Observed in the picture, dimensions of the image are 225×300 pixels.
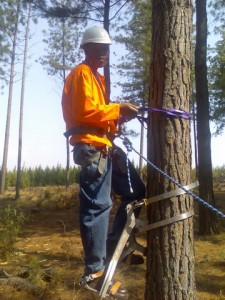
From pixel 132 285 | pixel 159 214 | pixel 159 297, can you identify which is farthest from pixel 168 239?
pixel 132 285

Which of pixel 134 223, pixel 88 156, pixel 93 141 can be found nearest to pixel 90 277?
pixel 134 223

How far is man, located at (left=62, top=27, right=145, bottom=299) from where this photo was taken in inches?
→ 120

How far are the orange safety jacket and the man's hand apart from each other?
0.05 metres

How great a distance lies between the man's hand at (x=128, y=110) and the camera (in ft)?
10.2

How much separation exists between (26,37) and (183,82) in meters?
17.2

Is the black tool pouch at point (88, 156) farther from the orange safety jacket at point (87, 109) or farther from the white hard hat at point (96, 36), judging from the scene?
the white hard hat at point (96, 36)

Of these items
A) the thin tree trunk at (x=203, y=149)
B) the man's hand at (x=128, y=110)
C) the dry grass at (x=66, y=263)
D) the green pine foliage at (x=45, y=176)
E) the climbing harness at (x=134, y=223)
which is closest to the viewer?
the climbing harness at (x=134, y=223)

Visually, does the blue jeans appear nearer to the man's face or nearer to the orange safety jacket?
the orange safety jacket

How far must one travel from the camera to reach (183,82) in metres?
3.11

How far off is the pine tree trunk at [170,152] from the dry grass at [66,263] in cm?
119

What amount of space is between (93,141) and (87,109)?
0.81 feet

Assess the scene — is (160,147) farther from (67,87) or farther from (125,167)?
(67,87)

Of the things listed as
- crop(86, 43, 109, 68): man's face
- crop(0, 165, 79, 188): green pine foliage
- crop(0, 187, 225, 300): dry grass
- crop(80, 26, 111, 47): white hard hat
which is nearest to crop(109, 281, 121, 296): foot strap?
crop(0, 187, 225, 300): dry grass

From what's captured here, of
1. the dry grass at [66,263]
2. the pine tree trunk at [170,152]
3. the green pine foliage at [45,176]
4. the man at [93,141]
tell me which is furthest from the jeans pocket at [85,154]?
the green pine foliage at [45,176]
